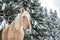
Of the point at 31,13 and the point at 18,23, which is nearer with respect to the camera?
the point at 18,23

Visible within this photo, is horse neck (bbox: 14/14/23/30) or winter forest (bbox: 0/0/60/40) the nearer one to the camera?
horse neck (bbox: 14/14/23/30)

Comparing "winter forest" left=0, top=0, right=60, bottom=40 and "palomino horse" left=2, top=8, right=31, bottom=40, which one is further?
"winter forest" left=0, top=0, right=60, bottom=40

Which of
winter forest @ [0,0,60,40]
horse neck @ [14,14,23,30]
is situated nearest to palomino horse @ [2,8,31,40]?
horse neck @ [14,14,23,30]

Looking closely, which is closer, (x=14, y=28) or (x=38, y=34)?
(x=14, y=28)

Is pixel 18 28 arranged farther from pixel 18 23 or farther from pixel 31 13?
pixel 31 13

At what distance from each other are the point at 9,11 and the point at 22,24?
27.6 ft

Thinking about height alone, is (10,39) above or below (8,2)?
below

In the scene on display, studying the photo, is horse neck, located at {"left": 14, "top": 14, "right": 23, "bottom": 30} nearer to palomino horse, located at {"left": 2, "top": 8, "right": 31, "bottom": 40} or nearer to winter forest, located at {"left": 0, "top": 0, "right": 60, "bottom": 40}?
palomino horse, located at {"left": 2, "top": 8, "right": 31, "bottom": 40}

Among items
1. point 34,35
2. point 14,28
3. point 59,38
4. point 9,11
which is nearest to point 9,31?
point 14,28

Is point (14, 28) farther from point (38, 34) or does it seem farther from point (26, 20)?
point (38, 34)

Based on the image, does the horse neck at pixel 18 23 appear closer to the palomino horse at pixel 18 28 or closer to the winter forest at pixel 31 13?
the palomino horse at pixel 18 28

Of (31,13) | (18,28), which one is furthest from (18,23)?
(31,13)

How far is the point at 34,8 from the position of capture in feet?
53.4

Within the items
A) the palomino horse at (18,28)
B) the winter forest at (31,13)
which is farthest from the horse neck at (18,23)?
the winter forest at (31,13)
